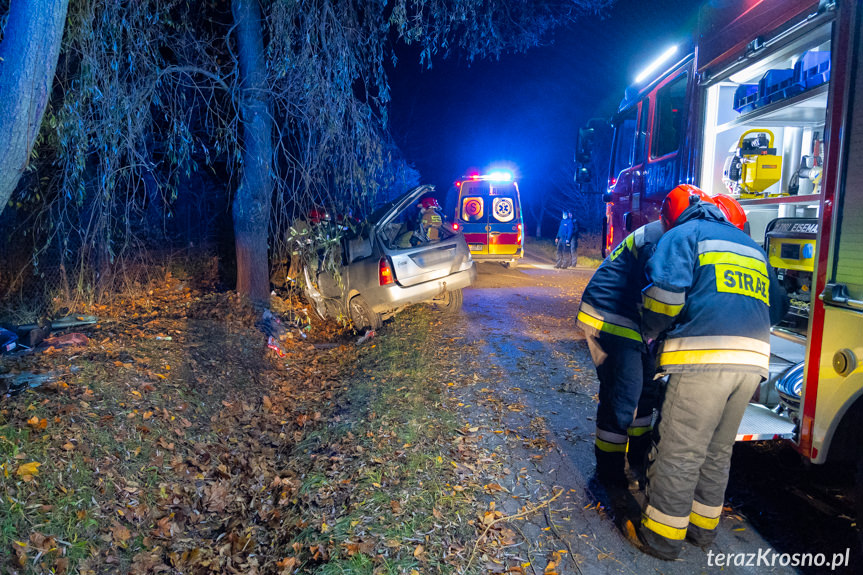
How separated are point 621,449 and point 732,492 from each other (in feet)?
2.70

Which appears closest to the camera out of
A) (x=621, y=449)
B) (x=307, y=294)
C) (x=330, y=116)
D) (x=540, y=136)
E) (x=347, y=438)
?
(x=621, y=449)

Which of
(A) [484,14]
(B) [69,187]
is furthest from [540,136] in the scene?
(B) [69,187]

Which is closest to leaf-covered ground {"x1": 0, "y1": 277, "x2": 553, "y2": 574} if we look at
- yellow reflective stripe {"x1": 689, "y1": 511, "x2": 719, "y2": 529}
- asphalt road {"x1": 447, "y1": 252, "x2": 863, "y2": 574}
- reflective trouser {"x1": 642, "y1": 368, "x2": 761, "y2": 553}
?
asphalt road {"x1": 447, "y1": 252, "x2": 863, "y2": 574}

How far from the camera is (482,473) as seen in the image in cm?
374

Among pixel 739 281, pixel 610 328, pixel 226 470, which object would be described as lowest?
pixel 226 470

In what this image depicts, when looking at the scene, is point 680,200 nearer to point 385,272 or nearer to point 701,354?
point 701,354

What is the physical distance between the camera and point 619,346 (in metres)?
3.32

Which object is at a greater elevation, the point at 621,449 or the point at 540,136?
the point at 540,136

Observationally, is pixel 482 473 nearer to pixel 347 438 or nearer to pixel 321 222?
pixel 347 438

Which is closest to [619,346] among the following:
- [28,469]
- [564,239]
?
[28,469]

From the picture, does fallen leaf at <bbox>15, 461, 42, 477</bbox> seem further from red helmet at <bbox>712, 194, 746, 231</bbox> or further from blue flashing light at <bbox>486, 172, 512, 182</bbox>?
blue flashing light at <bbox>486, 172, 512, 182</bbox>

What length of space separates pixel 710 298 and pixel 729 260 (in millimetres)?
216

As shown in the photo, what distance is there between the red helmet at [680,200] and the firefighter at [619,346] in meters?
0.11

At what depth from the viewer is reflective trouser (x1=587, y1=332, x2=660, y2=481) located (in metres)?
3.32
